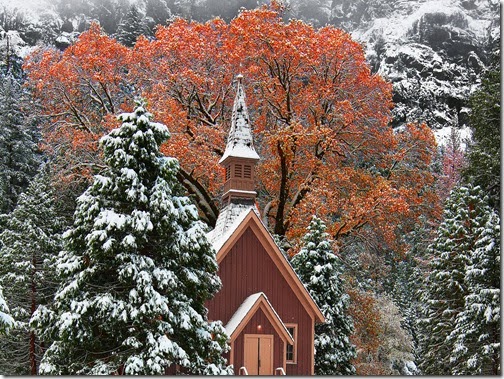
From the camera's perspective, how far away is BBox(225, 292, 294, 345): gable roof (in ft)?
59.4

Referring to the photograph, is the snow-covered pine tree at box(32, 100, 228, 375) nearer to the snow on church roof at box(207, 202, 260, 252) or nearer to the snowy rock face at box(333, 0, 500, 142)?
the snow on church roof at box(207, 202, 260, 252)

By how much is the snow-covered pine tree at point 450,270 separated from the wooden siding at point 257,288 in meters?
5.07

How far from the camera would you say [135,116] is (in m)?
13.7

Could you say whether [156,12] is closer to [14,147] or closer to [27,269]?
[14,147]

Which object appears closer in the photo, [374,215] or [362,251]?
[374,215]

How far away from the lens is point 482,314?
19438 millimetres

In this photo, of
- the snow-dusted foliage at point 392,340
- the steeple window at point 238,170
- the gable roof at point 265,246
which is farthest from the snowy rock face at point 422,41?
the gable roof at point 265,246

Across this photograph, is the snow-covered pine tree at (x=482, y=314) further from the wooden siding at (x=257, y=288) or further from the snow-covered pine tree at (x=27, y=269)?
the snow-covered pine tree at (x=27, y=269)

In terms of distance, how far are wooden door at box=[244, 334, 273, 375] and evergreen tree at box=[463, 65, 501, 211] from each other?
9.56 meters

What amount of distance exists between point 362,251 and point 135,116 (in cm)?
1957

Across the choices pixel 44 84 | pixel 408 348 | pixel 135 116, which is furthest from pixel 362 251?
pixel 135 116

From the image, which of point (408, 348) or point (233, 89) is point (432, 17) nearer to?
point (233, 89)

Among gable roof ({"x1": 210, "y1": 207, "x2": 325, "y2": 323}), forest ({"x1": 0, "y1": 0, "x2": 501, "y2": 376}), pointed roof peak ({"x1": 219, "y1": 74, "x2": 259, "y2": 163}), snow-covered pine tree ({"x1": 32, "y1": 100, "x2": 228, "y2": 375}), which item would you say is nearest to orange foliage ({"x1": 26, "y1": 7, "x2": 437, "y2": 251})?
forest ({"x1": 0, "y1": 0, "x2": 501, "y2": 376})

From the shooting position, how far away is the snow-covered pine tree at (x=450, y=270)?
2247 cm
